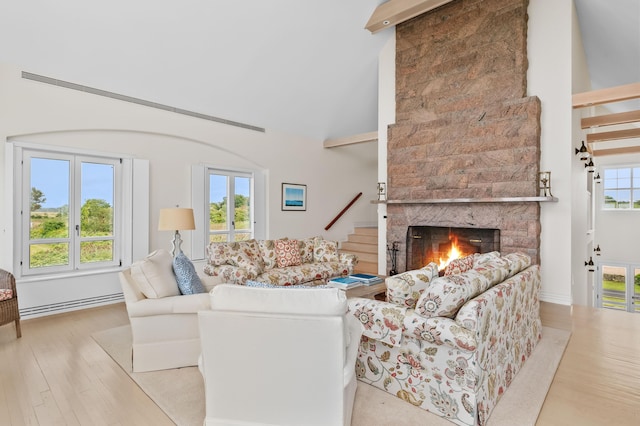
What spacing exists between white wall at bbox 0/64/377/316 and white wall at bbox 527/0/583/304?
163 inches

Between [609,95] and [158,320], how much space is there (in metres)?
5.42

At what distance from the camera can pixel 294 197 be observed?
697cm

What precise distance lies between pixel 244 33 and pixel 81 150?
8.72 ft

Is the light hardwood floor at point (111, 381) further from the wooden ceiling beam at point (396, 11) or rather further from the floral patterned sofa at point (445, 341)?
the wooden ceiling beam at point (396, 11)

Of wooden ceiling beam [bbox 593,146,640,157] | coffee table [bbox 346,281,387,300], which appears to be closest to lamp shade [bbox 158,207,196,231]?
coffee table [bbox 346,281,387,300]

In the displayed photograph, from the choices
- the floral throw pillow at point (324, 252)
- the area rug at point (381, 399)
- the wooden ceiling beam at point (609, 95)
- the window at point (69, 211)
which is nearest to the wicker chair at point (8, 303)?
the window at point (69, 211)

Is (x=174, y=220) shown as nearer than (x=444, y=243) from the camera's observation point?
Yes

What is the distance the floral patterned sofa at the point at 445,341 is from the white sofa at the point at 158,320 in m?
1.33

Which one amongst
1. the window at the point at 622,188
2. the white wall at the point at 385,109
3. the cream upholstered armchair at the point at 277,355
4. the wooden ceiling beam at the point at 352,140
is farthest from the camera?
the window at the point at 622,188

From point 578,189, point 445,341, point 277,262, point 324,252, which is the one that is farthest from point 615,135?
point 445,341

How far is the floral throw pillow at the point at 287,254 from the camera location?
4922mm

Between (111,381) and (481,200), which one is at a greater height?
(481,200)

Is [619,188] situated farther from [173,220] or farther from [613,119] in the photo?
[173,220]

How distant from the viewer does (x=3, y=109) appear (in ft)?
12.3
